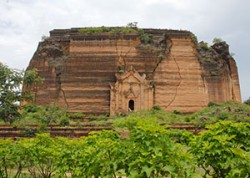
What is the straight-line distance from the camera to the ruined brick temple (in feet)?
133

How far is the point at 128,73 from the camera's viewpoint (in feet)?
133

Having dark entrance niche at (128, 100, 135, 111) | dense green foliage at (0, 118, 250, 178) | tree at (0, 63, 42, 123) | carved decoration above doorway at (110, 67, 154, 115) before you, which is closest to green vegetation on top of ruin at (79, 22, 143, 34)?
carved decoration above doorway at (110, 67, 154, 115)

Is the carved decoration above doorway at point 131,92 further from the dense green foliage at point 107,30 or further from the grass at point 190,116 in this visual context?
the dense green foliage at point 107,30

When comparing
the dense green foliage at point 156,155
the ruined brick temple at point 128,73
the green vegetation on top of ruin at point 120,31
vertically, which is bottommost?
the dense green foliage at point 156,155

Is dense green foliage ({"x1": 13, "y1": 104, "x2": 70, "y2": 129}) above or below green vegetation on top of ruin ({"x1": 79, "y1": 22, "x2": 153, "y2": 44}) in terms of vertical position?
below

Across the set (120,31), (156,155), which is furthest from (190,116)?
(156,155)

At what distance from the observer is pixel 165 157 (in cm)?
676

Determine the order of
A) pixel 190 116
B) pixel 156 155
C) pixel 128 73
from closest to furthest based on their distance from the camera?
pixel 156 155
pixel 190 116
pixel 128 73

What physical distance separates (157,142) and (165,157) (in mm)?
366

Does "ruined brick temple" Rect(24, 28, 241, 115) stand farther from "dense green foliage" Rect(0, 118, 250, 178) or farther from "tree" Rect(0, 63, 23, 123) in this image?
"dense green foliage" Rect(0, 118, 250, 178)

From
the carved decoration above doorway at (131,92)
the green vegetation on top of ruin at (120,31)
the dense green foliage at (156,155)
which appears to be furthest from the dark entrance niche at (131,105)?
the dense green foliage at (156,155)

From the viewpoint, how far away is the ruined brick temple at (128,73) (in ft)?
133

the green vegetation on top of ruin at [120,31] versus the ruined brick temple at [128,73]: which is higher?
the green vegetation on top of ruin at [120,31]

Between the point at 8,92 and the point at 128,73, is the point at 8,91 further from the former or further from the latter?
the point at 128,73
